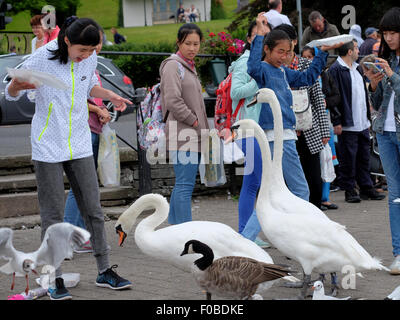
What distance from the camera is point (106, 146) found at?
745 centimetres

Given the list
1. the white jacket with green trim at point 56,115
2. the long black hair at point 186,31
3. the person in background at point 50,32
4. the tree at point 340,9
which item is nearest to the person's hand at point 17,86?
the white jacket with green trim at point 56,115

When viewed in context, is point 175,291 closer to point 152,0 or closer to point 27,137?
point 27,137

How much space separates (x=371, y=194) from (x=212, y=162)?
3869 millimetres

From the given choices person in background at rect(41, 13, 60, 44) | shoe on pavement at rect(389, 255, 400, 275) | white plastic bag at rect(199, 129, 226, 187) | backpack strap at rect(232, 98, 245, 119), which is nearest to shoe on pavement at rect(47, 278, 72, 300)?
white plastic bag at rect(199, 129, 226, 187)

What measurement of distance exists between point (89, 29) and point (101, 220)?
4.84 feet

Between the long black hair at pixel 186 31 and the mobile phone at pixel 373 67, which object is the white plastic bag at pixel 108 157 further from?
the mobile phone at pixel 373 67

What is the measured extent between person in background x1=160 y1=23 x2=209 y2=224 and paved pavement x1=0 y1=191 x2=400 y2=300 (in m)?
0.69

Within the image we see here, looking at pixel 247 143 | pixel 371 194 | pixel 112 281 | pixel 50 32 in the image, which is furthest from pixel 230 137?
pixel 371 194

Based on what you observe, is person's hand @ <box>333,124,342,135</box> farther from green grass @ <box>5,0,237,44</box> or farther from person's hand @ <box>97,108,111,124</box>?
green grass @ <box>5,0,237,44</box>

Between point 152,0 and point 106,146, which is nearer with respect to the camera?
point 106,146

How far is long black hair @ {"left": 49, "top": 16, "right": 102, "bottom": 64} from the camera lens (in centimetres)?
521

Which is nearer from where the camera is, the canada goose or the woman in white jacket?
the canada goose

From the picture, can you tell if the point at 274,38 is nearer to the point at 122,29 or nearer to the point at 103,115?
the point at 103,115
